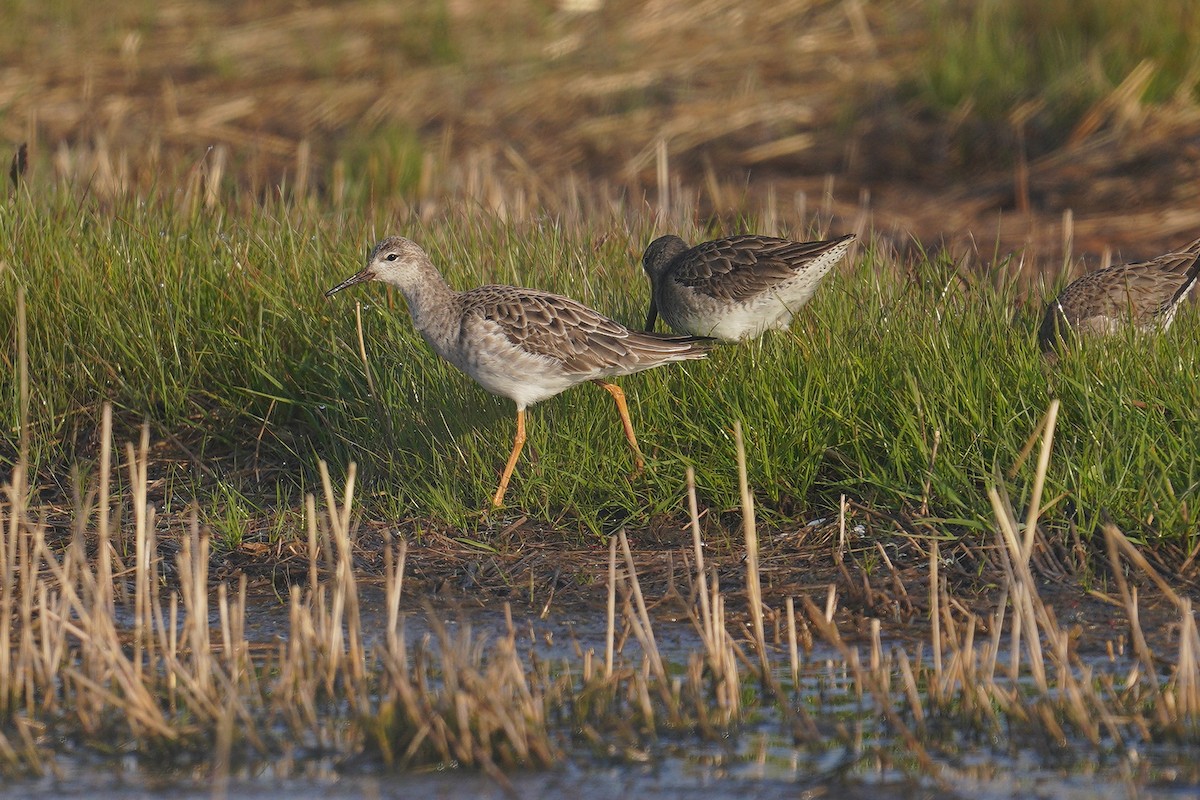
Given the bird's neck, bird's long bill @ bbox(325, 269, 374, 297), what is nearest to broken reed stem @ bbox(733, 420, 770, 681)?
the bird's neck

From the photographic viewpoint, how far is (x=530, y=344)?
23.3 feet

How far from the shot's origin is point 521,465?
7406mm

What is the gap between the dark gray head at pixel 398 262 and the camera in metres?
7.54

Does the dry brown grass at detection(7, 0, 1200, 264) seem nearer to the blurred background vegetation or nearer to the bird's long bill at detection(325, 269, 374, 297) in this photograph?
the blurred background vegetation

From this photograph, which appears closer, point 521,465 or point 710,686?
point 710,686

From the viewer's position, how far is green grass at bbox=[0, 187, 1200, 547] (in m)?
6.71

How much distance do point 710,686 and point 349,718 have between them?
1172 millimetres

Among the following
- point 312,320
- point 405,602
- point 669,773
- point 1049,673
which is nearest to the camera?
point 669,773

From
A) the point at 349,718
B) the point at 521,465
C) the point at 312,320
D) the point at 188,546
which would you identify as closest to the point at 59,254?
the point at 312,320

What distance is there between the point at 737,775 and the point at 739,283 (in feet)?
11.8

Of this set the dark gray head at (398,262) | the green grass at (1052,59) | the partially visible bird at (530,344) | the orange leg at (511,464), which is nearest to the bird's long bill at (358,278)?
the dark gray head at (398,262)

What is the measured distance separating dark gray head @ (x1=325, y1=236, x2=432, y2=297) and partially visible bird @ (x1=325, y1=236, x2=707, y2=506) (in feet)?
0.37

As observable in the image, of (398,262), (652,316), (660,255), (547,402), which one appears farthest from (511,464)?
(660,255)

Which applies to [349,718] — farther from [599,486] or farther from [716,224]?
[716,224]
